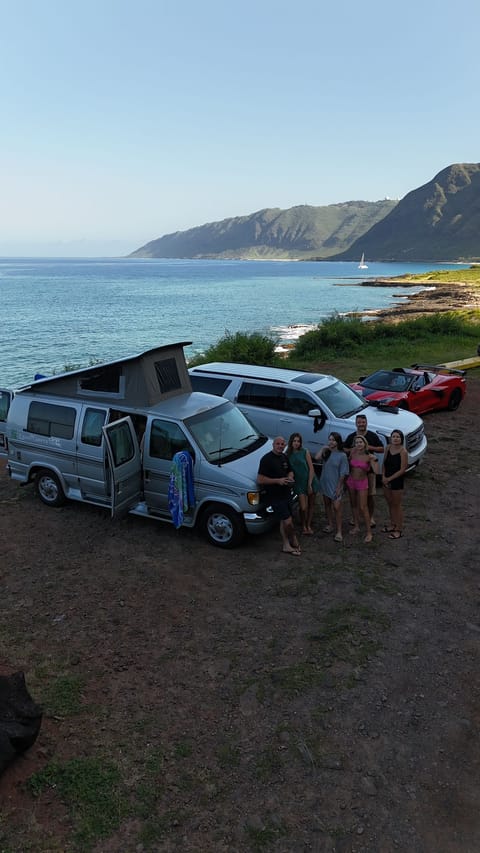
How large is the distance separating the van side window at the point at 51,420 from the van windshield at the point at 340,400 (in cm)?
465

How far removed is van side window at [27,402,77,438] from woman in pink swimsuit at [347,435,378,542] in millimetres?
4530

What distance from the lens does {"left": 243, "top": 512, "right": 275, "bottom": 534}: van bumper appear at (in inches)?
323

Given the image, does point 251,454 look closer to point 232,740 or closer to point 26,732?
point 232,740

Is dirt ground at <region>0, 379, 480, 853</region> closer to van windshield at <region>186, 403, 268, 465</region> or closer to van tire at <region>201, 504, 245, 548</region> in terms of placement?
van tire at <region>201, 504, 245, 548</region>

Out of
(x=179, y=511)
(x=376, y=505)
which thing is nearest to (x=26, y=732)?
(x=179, y=511)

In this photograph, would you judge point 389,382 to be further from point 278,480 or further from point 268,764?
point 268,764

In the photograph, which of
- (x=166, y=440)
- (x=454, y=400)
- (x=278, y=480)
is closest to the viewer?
(x=278, y=480)

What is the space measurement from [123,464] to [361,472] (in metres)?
3.54

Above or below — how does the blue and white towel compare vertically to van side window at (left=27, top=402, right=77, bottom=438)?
below

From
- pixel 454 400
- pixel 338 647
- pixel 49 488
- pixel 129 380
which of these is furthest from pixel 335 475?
pixel 454 400

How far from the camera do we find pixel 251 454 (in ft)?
29.0

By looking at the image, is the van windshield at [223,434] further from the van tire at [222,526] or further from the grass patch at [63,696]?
the grass patch at [63,696]

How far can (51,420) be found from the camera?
9680 mm

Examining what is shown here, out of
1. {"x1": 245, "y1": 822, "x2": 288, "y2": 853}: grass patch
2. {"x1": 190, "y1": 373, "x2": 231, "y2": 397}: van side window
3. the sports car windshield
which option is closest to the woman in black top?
{"x1": 190, "y1": 373, "x2": 231, "y2": 397}: van side window
